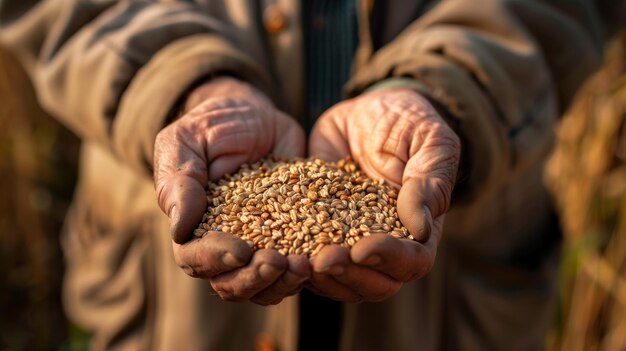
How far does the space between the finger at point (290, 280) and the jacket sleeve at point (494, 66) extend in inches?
15.1

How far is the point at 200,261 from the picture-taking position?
0.80 meters

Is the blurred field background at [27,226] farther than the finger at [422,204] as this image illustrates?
Yes

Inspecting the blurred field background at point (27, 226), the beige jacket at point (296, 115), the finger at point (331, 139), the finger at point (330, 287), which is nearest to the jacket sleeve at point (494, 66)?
the beige jacket at point (296, 115)

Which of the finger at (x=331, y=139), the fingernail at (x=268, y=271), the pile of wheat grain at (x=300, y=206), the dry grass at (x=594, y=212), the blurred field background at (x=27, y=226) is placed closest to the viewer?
the fingernail at (x=268, y=271)

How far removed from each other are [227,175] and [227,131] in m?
0.06

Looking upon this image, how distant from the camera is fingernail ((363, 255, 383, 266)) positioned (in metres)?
0.79

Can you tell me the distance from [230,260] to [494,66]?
597mm

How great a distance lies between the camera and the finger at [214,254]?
79 cm

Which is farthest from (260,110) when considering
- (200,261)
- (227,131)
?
(200,261)

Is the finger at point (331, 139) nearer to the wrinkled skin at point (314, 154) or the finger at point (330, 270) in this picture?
the wrinkled skin at point (314, 154)

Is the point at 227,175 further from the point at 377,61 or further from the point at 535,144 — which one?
the point at 535,144

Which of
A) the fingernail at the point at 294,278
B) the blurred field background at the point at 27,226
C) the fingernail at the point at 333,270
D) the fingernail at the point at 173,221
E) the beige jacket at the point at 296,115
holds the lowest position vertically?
the blurred field background at the point at 27,226

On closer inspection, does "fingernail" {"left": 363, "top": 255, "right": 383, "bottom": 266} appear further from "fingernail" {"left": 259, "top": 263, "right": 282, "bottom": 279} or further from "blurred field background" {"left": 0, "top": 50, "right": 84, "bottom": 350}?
"blurred field background" {"left": 0, "top": 50, "right": 84, "bottom": 350}

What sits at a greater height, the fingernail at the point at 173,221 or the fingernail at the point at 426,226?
the fingernail at the point at 173,221
